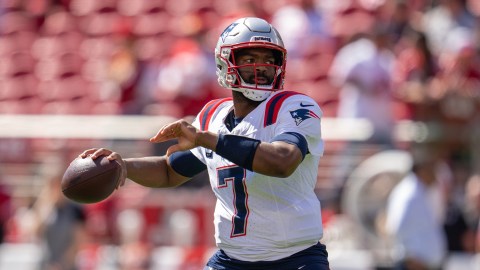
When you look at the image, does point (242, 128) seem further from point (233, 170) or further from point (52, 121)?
point (52, 121)

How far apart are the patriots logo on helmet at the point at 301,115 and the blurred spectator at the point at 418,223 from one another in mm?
4145

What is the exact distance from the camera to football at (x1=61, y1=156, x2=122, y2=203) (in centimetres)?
493

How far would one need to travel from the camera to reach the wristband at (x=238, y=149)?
464 cm

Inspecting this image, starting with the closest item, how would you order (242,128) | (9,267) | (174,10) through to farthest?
(242,128)
(9,267)
(174,10)

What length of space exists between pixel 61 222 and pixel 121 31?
2410 millimetres

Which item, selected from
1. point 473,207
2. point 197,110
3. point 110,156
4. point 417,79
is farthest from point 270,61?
point 197,110

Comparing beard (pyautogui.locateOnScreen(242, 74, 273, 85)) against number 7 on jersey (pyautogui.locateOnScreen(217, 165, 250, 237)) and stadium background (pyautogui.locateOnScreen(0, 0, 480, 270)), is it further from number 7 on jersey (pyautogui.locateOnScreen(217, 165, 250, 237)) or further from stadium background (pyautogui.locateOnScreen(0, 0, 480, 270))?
stadium background (pyautogui.locateOnScreen(0, 0, 480, 270))

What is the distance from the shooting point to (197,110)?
34.5 ft

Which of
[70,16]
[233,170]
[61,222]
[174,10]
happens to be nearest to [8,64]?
[70,16]

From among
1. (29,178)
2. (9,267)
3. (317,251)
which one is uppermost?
(317,251)

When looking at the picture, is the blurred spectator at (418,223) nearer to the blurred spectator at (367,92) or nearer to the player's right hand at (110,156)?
the blurred spectator at (367,92)

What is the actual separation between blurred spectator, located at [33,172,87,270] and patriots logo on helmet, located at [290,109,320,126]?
17.6 ft

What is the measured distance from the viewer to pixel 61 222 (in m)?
9.96

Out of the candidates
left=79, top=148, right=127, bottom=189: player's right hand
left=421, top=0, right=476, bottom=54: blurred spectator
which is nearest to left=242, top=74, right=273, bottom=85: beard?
left=79, top=148, right=127, bottom=189: player's right hand
